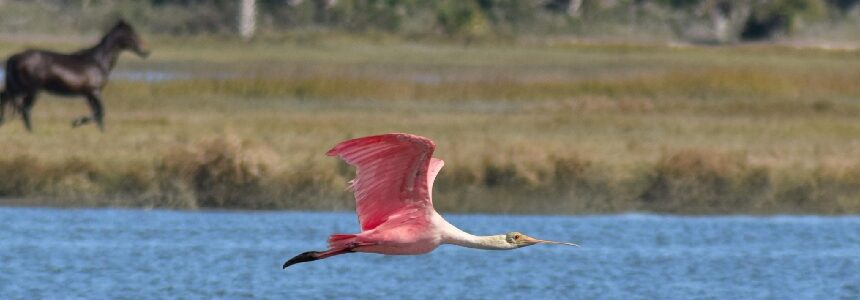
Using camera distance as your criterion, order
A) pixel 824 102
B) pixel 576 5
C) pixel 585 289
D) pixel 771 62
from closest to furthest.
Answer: pixel 585 289
pixel 824 102
pixel 771 62
pixel 576 5

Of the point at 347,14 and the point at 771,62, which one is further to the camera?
the point at 347,14

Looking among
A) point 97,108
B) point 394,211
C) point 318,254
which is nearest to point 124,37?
point 97,108

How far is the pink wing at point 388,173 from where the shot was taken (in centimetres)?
1145

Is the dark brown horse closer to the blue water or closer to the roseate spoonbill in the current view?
the blue water

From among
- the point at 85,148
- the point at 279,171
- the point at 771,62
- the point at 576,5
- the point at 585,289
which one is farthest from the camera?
the point at 576,5

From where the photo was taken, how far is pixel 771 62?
44969mm

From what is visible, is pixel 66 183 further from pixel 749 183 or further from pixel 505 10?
pixel 505 10

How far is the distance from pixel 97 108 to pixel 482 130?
510 cm

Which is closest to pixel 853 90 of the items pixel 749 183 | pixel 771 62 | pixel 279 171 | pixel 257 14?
pixel 771 62

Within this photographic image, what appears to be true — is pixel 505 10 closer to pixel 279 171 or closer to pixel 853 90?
pixel 853 90

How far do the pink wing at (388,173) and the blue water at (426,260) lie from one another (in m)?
5.26

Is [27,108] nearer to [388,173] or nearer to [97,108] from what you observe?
[97,108]

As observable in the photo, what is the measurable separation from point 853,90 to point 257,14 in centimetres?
2679

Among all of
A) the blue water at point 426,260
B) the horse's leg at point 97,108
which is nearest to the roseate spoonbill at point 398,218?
the blue water at point 426,260
